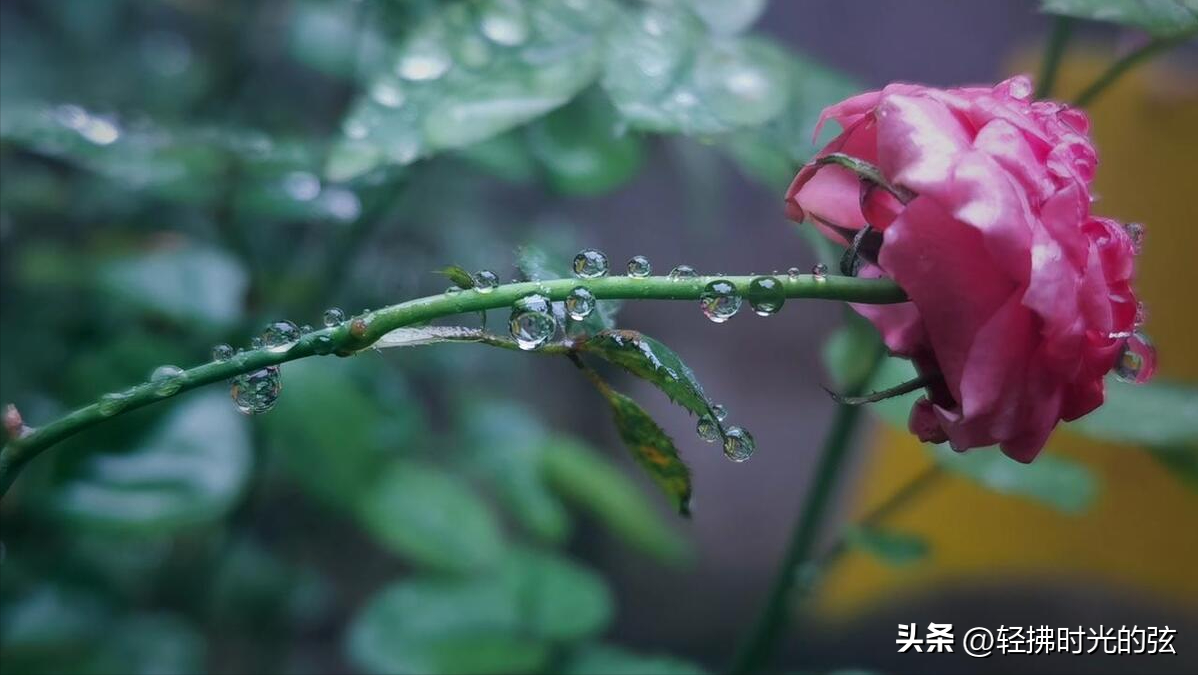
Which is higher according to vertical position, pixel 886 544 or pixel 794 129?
pixel 794 129

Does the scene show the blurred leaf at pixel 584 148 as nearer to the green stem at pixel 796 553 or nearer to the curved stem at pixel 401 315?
the green stem at pixel 796 553

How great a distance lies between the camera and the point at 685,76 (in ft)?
1.57

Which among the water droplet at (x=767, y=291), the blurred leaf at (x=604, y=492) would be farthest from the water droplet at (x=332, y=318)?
the blurred leaf at (x=604, y=492)

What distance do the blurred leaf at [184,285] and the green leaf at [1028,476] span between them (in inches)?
19.5

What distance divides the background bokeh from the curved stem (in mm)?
58

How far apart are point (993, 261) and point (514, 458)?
2.38 ft

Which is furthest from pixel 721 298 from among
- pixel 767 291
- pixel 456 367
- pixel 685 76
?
pixel 456 367

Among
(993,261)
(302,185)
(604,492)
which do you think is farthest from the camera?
(604,492)

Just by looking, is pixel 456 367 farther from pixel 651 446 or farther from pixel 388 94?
pixel 651 446

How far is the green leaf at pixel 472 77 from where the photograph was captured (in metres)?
0.45

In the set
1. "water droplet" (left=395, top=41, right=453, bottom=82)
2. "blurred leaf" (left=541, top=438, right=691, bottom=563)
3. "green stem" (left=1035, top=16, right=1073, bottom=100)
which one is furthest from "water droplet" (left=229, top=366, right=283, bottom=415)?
"blurred leaf" (left=541, top=438, right=691, bottom=563)

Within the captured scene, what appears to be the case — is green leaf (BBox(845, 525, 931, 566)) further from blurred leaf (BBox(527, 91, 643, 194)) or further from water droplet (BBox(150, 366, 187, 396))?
water droplet (BBox(150, 366, 187, 396))

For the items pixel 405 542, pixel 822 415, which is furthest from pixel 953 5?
pixel 405 542

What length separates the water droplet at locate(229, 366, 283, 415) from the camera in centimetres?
29
